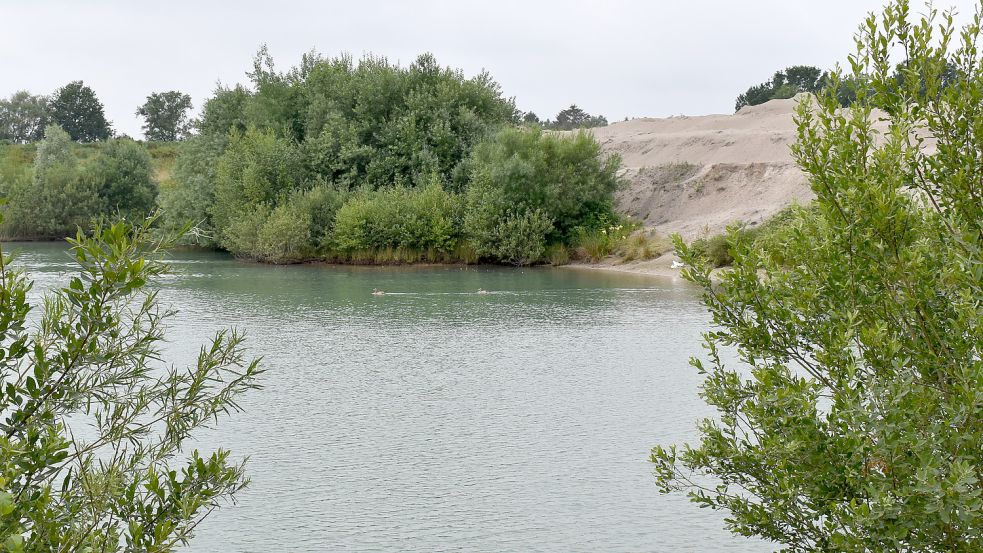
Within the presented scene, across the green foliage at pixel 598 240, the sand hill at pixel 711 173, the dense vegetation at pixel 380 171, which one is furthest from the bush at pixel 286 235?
the sand hill at pixel 711 173

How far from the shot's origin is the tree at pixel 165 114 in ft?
319

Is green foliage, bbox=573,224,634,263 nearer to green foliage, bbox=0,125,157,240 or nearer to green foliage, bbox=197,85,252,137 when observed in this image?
green foliage, bbox=197,85,252,137

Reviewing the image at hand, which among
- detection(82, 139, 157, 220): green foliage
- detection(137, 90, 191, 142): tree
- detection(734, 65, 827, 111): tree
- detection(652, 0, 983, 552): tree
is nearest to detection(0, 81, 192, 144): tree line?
detection(137, 90, 191, 142): tree

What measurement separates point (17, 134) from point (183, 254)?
212 feet

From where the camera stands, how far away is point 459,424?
12.3 metres

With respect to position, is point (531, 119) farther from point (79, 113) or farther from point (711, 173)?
point (79, 113)

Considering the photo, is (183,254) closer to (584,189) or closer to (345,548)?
(584,189)

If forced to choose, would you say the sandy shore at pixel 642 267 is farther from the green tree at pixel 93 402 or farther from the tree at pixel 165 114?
the tree at pixel 165 114

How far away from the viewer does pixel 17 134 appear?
326ft

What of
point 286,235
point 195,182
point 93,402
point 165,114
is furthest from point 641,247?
point 165,114

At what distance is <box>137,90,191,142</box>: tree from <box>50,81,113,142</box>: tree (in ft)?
14.3

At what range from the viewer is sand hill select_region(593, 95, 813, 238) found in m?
37.5

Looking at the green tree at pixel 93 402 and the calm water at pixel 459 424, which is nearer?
the green tree at pixel 93 402

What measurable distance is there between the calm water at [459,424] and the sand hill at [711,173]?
44.3 feet
